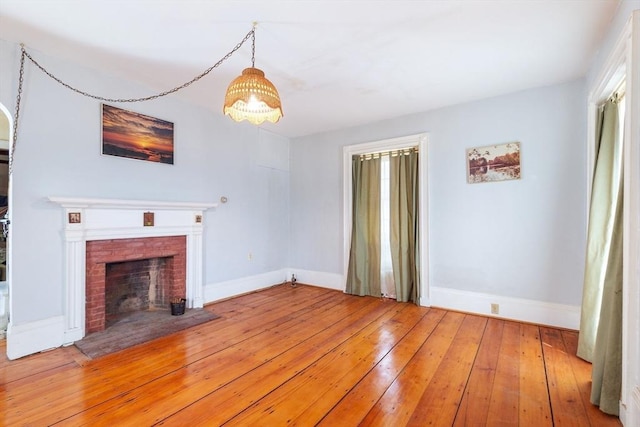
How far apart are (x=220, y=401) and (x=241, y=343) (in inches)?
34.6

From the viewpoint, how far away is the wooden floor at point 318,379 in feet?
5.84

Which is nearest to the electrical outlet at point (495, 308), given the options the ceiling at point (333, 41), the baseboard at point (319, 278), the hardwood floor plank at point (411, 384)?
the hardwood floor plank at point (411, 384)

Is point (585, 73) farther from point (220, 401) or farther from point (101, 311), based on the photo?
point (101, 311)

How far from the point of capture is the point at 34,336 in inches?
101

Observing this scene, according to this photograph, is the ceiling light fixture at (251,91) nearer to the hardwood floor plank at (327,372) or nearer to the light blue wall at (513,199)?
the hardwood floor plank at (327,372)

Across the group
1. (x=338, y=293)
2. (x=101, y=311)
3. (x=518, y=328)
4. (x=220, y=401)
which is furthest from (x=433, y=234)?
(x=101, y=311)

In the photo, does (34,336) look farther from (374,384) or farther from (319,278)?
(319,278)

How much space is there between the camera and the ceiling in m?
2.05

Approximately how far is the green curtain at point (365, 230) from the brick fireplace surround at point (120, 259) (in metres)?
2.39

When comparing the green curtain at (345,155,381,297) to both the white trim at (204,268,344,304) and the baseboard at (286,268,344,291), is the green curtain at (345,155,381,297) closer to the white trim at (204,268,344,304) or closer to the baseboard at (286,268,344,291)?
the baseboard at (286,268,344,291)

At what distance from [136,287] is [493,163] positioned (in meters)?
4.56

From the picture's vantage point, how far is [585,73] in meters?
2.93

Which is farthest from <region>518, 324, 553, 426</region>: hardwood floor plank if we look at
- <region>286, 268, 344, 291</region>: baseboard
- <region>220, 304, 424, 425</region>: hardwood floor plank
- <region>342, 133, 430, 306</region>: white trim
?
<region>286, 268, 344, 291</region>: baseboard

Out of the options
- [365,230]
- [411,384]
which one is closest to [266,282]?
[365,230]
